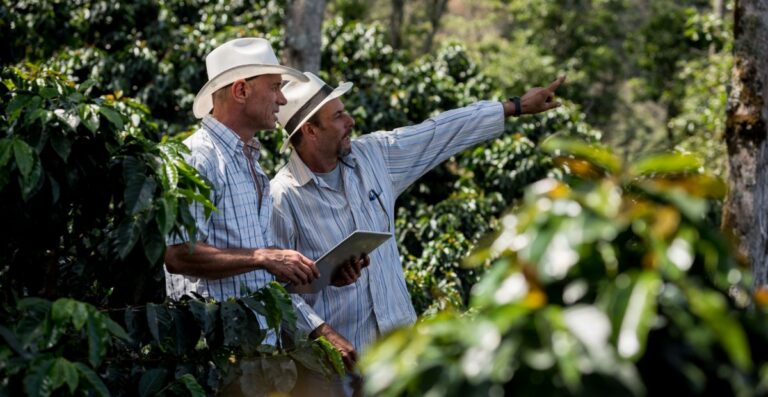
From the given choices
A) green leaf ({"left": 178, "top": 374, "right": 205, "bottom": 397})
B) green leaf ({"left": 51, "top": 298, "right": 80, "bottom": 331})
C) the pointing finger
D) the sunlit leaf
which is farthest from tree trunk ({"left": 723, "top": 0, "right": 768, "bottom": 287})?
the sunlit leaf

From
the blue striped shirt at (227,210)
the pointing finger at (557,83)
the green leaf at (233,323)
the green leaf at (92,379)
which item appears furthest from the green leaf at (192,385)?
the pointing finger at (557,83)

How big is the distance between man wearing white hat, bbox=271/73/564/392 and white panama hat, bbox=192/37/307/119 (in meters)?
0.22

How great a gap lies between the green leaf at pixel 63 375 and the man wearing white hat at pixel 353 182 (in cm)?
170

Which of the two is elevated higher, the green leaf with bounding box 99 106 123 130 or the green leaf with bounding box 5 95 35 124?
the green leaf with bounding box 5 95 35 124

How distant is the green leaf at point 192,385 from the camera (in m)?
3.44

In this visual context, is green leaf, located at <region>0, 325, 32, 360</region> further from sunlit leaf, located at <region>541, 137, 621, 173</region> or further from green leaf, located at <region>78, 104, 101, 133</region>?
sunlit leaf, located at <region>541, 137, 621, 173</region>

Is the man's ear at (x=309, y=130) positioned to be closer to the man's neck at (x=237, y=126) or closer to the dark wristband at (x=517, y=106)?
the man's neck at (x=237, y=126)

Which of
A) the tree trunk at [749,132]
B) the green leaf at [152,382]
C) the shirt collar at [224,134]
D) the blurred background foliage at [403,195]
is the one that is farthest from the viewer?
the tree trunk at [749,132]

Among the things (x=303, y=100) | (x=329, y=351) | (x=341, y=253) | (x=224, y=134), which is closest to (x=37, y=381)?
(x=329, y=351)

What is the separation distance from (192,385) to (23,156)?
2.58 ft

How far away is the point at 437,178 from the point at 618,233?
7964 millimetres

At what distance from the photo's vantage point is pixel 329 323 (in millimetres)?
4750

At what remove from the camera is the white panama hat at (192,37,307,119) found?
15.5ft

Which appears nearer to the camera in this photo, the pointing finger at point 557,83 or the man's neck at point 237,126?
the man's neck at point 237,126
